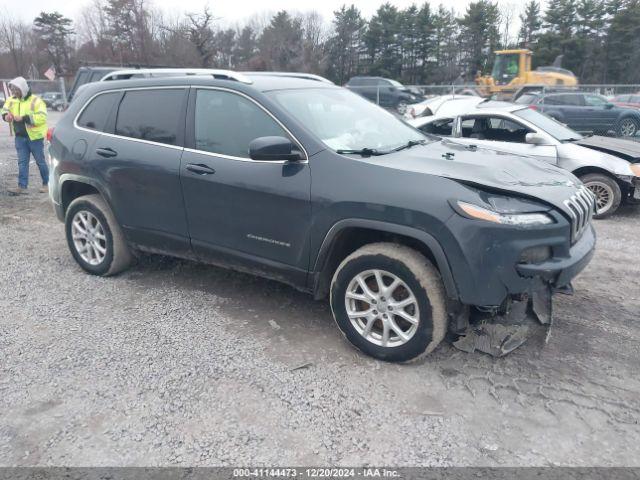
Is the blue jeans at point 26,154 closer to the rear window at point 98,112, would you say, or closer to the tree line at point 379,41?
the rear window at point 98,112

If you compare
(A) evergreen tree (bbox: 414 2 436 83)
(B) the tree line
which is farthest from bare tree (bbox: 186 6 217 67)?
(A) evergreen tree (bbox: 414 2 436 83)

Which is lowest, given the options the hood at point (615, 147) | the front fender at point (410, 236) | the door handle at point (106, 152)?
the front fender at point (410, 236)

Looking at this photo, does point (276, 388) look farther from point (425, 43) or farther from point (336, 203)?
point (425, 43)

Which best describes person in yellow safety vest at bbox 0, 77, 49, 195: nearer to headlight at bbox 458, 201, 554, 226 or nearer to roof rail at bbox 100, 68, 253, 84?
roof rail at bbox 100, 68, 253, 84

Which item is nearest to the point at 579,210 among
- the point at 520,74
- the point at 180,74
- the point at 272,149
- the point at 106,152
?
the point at 272,149

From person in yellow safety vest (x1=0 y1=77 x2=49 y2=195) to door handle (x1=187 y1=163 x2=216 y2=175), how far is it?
5704 millimetres

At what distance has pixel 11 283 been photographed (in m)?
4.81

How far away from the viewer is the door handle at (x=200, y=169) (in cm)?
383

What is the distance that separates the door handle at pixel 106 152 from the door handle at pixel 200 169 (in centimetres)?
89

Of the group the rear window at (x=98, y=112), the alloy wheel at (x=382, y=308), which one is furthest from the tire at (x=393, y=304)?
the rear window at (x=98, y=112)

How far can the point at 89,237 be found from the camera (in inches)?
190

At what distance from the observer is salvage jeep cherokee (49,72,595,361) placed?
301cm

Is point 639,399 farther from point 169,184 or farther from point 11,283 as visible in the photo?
point 11,283

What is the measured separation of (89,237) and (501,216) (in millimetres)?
3695
